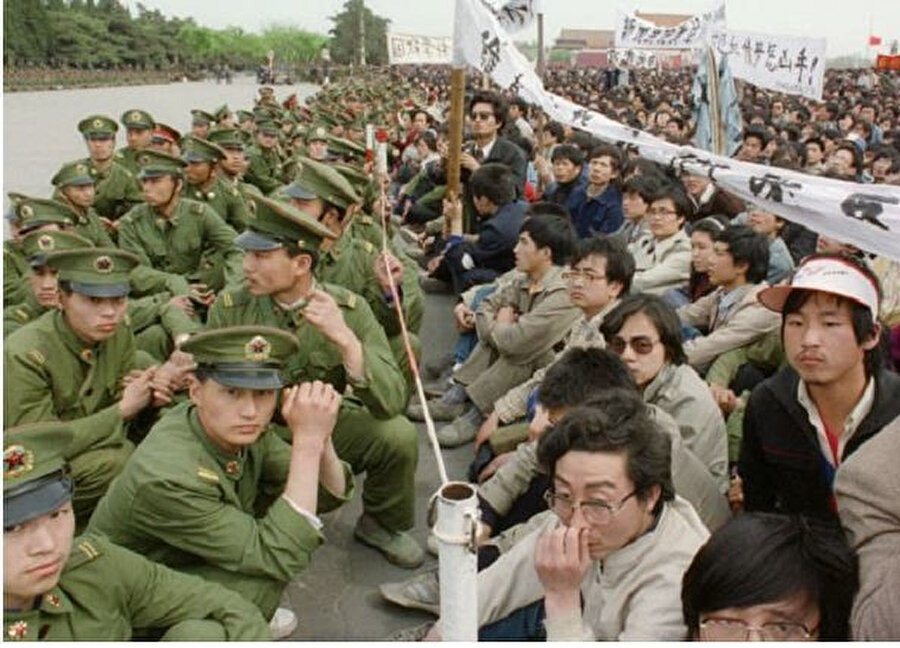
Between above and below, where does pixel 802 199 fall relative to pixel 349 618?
above

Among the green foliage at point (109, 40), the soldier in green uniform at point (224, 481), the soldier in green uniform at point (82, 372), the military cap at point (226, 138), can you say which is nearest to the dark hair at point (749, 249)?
→ the soldier in green uniform at point (224, 481)

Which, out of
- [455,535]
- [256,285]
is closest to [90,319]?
[256,285]

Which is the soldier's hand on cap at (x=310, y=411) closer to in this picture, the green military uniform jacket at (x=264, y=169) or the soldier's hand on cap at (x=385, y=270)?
→ the soldier's hand on cap at (x=385, y=270)

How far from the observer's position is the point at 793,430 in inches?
100

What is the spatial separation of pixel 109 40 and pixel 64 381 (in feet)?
165

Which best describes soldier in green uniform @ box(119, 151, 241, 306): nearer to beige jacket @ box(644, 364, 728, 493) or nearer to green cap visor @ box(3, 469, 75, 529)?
beige jacket @ box(644, 364, 728, 493)

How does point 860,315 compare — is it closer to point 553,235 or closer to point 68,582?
point 553,235

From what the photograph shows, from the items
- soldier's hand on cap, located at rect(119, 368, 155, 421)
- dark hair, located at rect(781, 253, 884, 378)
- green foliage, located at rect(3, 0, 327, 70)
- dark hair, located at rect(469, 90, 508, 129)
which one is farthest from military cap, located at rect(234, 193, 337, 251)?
green foliage, located at rect(3, 0, 327, 70)

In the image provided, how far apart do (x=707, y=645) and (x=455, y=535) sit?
74 centimetres

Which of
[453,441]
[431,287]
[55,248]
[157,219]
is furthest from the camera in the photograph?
[431,287]

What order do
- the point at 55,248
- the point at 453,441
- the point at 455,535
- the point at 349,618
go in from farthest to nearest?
the point at 453,441 < the point at 55,248 < the point at 349,618 < the point at 455,535

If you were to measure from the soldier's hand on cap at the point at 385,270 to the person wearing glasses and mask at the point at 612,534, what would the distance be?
2778 millimetres

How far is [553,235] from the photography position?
14.1 feet

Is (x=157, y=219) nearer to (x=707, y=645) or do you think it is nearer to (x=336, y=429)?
(x=336, y=429)
